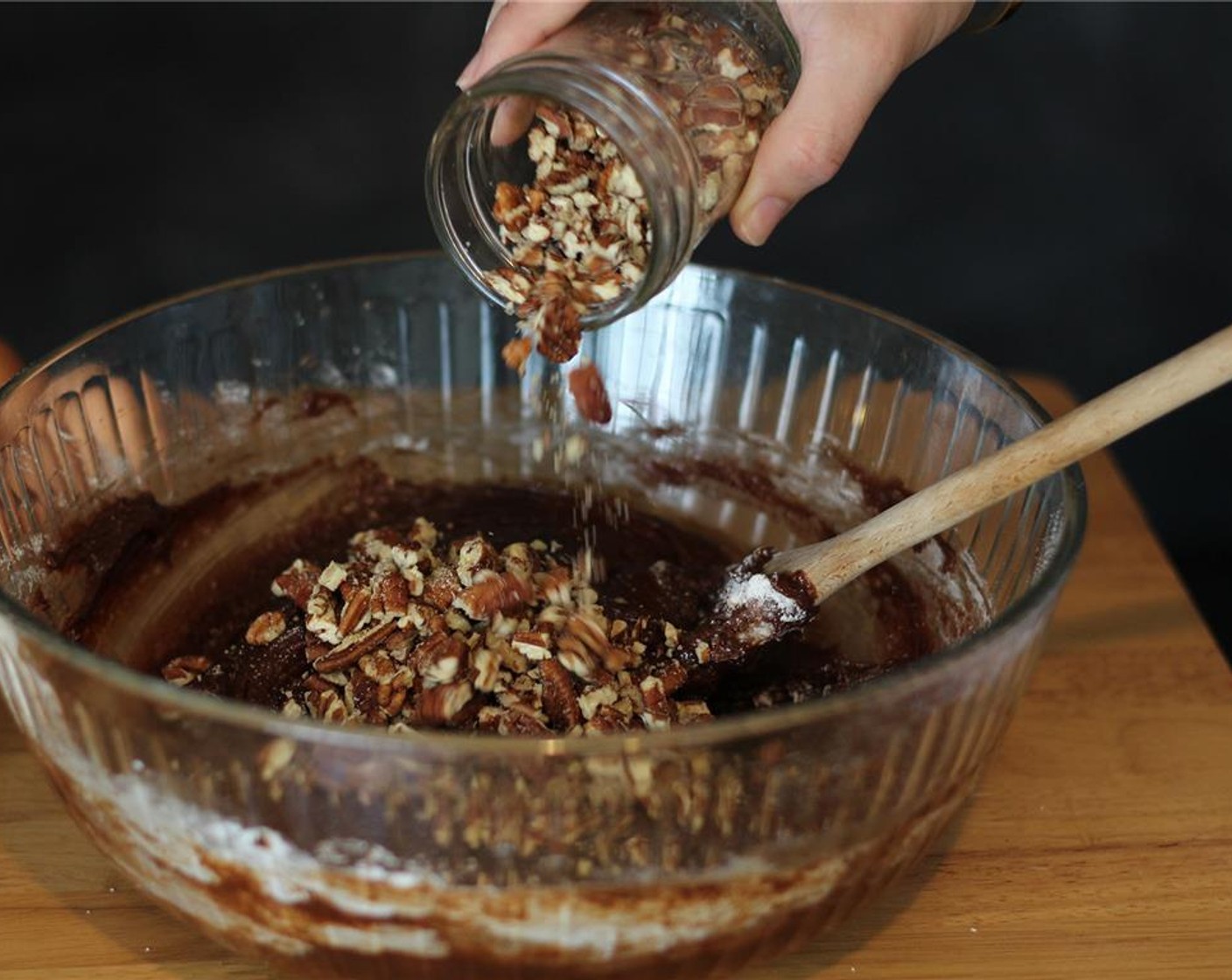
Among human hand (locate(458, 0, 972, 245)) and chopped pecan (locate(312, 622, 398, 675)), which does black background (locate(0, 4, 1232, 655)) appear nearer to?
human hand (locate(458, 0, 972, 245))

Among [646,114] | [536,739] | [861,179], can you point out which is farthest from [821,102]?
[861,179]

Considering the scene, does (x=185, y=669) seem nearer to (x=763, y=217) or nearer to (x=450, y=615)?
(x=450, y=615)

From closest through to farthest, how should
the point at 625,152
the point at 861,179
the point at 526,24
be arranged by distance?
the point at 625,152
the point at 526,24
the point at 861,179

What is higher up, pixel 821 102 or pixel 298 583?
pixel 821 102

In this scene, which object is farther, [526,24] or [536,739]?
[526,24]

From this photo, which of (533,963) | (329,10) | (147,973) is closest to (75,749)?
(147,973)

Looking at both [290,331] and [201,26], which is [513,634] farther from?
[201,26]

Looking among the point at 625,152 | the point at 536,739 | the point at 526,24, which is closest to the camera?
the point at 536,739
